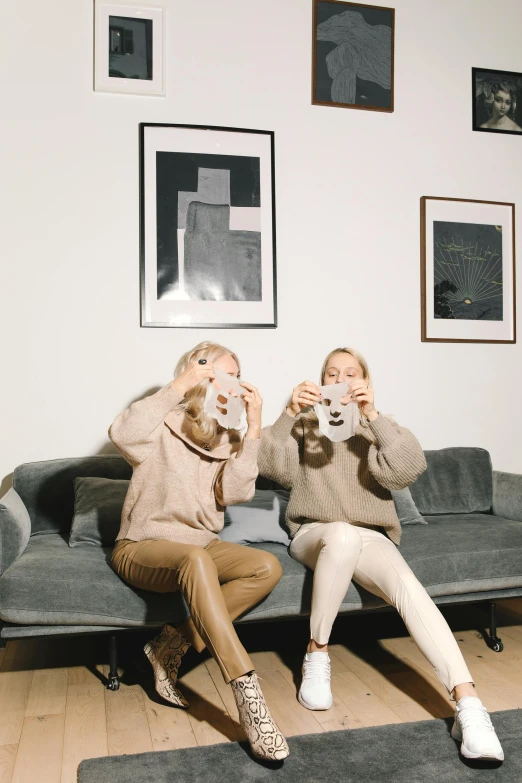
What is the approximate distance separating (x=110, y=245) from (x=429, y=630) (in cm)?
202

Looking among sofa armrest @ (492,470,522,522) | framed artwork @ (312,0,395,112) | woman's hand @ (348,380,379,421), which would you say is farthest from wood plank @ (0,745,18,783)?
framed artwork @ (312,0,395,112)

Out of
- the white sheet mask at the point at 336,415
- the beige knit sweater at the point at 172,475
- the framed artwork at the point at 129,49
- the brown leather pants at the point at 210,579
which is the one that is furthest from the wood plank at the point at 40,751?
the framed artwork at the point at 129,49

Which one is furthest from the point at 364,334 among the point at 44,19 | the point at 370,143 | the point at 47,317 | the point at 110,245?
the point at 44,19

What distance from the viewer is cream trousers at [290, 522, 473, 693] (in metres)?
1.94

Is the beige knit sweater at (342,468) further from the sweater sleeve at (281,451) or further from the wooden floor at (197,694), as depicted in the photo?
the wooden floor at (197,694)

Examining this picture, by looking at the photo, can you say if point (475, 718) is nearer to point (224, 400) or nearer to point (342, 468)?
point (342, 468)

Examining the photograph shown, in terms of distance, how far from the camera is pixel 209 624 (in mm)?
1835

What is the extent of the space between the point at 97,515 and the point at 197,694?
710 millimetres

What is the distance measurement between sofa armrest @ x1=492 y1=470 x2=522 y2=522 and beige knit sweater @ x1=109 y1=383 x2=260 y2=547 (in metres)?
1.35

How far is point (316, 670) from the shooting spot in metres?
2.09

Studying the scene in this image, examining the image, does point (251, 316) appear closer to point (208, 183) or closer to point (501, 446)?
point (208, 183)

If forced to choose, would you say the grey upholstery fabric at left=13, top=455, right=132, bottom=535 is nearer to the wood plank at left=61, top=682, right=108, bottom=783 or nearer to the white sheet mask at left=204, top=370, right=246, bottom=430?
the wood plank at left=61, top=682, right=108, bottom=783

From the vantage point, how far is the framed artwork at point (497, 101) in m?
3.50

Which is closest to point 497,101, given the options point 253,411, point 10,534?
point 253,411
